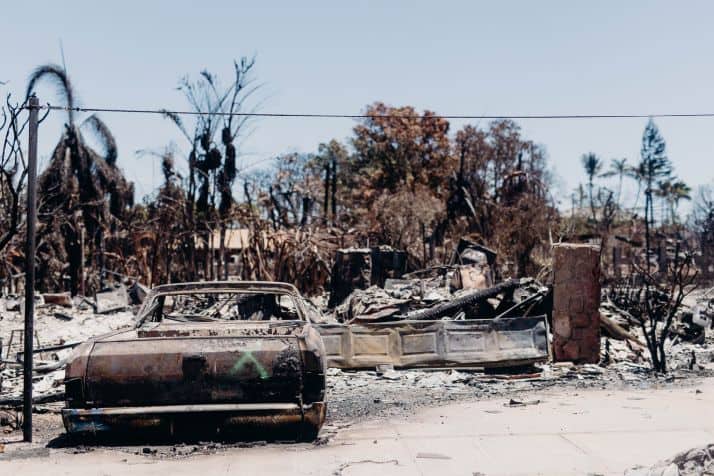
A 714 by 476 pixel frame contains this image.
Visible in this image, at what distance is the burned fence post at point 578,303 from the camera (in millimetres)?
11938

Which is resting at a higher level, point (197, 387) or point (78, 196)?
point (78, 196)

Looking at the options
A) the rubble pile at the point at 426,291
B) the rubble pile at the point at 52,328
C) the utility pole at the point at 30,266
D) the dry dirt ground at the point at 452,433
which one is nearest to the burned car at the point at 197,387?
the dry dirt ground at the point at 452,433

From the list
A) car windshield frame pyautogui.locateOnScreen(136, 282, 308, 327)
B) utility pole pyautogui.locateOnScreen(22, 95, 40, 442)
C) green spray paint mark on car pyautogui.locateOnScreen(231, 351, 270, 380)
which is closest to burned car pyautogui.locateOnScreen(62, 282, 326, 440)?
green spray paint mark on car pyautogui.locateOnScreen(231, 351, 270, 380)

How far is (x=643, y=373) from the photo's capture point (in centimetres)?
1121

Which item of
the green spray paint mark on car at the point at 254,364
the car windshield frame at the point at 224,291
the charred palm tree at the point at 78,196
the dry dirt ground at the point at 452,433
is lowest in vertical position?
the dry dirt ground at the point at 452,433

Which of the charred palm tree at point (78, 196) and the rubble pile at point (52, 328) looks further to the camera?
the charred palm tree at point (78, 196)

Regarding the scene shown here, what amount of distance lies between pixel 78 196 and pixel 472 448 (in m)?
23.7

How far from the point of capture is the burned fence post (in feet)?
39.2

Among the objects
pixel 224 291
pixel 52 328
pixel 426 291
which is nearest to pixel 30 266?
Answer: pixel 224 291

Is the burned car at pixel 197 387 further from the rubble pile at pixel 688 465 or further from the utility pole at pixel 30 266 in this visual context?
the rubble pile at pixel 688 465

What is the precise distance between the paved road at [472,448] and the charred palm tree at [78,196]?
20132mm

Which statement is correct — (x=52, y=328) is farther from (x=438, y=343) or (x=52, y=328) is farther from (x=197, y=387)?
(x=197, y=387)

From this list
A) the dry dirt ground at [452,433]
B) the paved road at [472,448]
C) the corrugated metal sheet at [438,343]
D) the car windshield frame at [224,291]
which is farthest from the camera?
the corrugated metal sheet at [438,343]

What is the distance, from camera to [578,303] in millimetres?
11938
